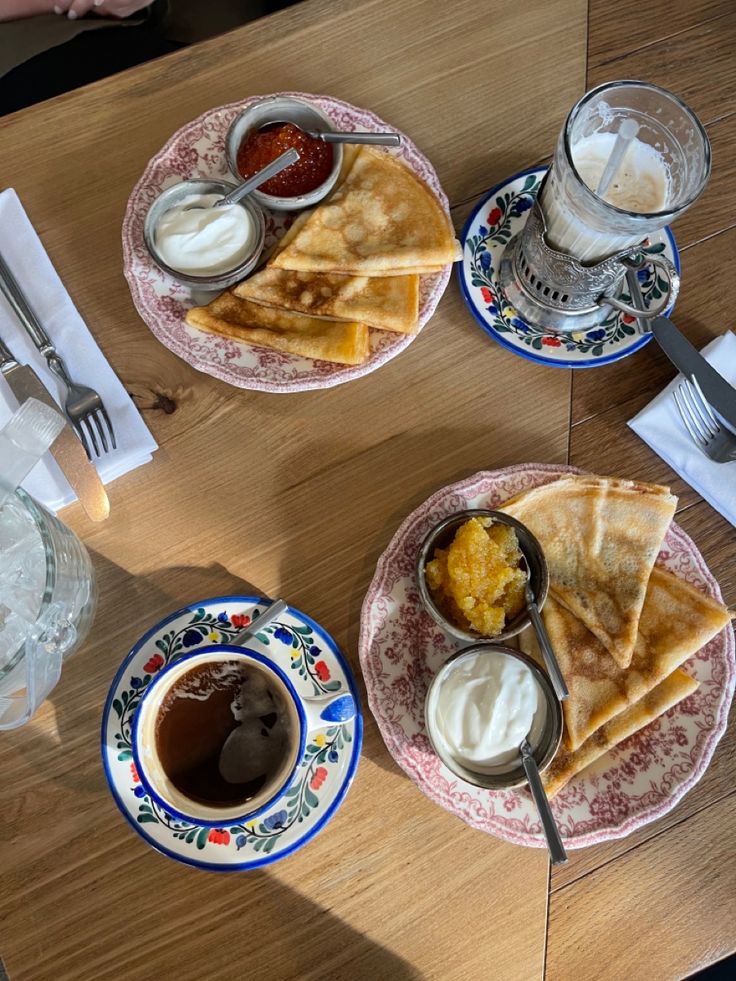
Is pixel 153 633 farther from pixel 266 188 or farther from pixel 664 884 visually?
pixel 664 884

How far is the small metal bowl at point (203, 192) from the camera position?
117 centimetres

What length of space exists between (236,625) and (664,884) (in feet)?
2.36

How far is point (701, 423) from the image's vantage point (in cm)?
123

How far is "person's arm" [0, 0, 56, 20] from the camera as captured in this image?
1696 mm

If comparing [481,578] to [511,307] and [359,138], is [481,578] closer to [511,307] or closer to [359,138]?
[511,307]

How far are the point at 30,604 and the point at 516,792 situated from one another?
0.69 metres

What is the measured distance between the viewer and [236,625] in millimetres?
1144

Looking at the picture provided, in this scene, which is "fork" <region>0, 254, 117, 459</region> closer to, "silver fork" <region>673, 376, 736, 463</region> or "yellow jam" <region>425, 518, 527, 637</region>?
"yellow jam" <region>425, 518, 527, 637</region>

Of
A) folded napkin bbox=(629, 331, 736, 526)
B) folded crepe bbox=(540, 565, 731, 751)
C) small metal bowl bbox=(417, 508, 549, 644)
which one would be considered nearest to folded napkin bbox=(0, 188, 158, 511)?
small metal bowl bbox=(417, 508, 549, 644)

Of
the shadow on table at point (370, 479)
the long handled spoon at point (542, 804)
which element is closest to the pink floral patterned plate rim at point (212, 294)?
the shadow on table at point (370, 479)

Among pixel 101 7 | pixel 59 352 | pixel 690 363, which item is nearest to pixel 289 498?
pixel 59 352

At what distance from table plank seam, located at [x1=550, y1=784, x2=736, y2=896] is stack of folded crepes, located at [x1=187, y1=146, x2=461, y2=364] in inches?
32.0

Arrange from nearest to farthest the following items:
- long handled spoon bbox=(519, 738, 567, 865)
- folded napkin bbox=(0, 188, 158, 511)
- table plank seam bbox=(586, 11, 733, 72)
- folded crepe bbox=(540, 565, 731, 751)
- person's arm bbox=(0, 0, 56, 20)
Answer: long handled spoon bbox=(519, 738, 567, 865) < folded crepe bbox=(540, 565, 731, 751) < folded napkin bbox=(0, 188, 158, 511) < table plank seam bbox=(586, 11, 733, 72) < person's arm bbox=(0, 0, 56, 20)

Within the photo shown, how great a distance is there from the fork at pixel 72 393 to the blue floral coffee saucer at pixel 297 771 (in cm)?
30
